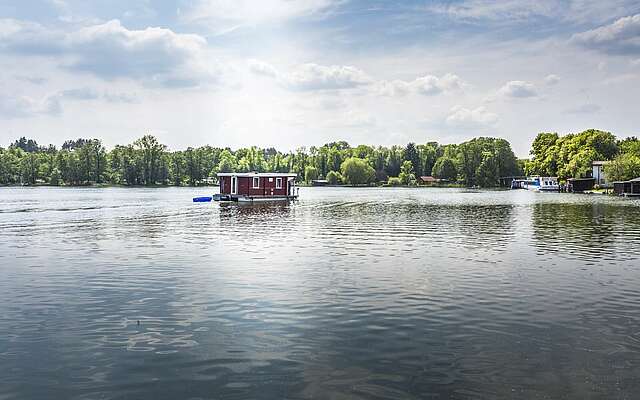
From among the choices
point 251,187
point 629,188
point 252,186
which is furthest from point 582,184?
point 251,187

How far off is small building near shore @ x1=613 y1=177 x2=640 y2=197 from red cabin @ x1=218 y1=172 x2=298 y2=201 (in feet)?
236

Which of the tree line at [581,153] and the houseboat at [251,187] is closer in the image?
the houseboat at [251,187]

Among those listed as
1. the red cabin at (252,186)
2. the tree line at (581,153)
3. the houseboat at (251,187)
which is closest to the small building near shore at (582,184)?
the tree line at (581,153)

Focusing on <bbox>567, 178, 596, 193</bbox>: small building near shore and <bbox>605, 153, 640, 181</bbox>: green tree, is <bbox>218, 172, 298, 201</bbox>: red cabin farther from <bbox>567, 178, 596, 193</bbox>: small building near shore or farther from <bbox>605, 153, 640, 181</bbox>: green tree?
<bbox>567, 178, 596, 193</bbox>: small building near shore

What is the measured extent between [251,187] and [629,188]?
80867mm

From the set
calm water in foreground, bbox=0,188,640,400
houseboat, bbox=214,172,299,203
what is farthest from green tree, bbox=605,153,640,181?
calm water in foreground, bbox=0,188,640,400

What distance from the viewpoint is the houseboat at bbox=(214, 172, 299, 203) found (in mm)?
97750

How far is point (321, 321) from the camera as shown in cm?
1805

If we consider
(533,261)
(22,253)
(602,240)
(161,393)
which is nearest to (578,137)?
(602,240)

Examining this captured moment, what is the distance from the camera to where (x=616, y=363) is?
14.1 metres

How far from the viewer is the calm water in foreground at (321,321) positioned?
12.9 m

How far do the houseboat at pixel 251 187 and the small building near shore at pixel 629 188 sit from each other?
7199 cm

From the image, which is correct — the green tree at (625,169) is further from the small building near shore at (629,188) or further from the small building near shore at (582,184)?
the small building near shore at (582,184)

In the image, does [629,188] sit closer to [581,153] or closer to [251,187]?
[581,153]
